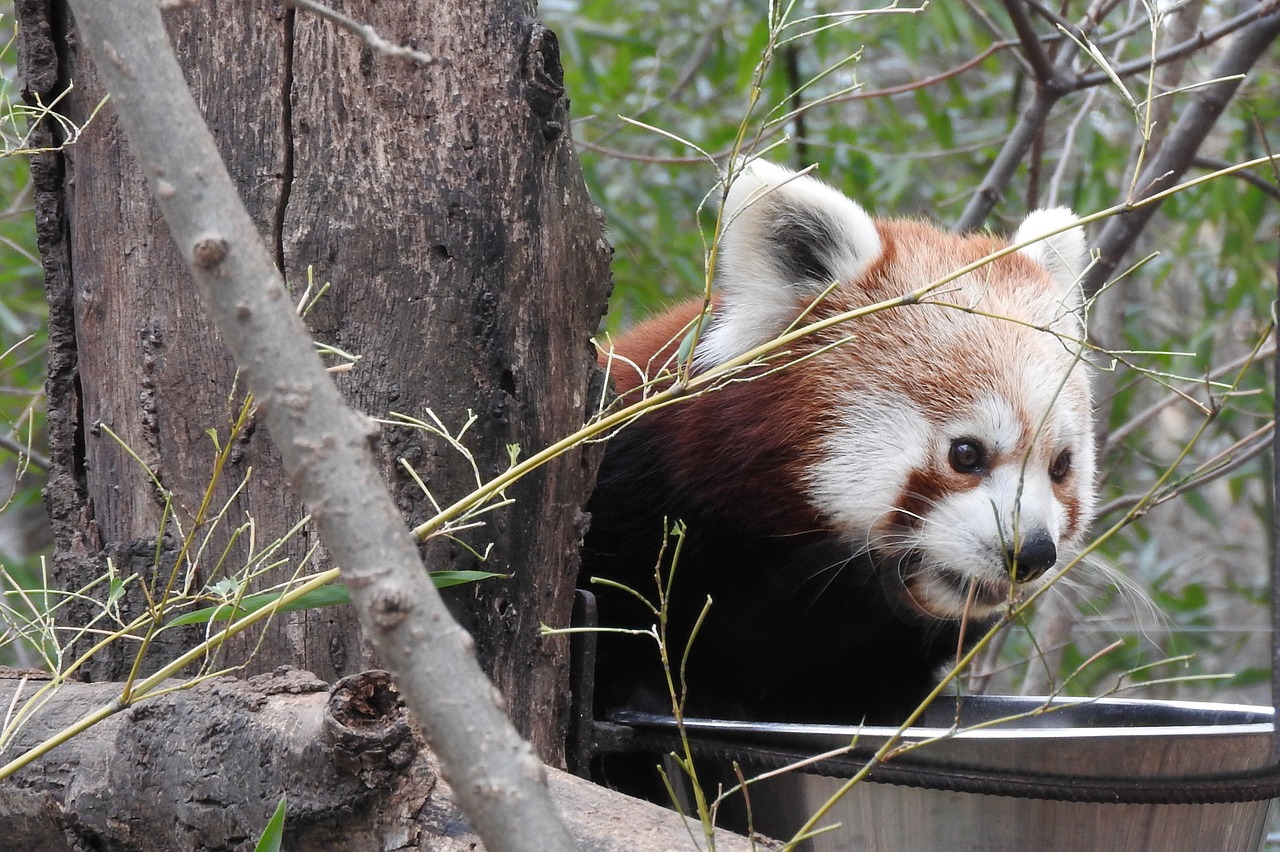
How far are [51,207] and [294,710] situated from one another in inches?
33.8

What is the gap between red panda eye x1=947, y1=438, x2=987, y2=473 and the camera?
2041 millimetres

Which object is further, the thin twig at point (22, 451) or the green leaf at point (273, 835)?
the thin twig at point (22, 451)

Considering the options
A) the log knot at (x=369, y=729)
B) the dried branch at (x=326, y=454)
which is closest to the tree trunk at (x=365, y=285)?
the log knot at (x=369, y=729)

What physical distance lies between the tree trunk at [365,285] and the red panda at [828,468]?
45 centimetres

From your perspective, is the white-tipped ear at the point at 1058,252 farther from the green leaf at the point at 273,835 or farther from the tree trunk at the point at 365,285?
→ the green leaf at the point at 273,835

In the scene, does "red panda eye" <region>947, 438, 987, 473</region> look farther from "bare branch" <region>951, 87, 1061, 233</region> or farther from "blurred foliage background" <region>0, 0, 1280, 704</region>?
"bare branch" <region>951, 87, 1061, 233</region>

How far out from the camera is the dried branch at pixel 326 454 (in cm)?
77

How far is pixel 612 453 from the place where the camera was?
7.27 ft

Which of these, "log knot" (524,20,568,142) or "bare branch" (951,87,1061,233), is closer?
"log knot" (524,20,568,142)

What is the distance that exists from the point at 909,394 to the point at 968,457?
0.15 metres

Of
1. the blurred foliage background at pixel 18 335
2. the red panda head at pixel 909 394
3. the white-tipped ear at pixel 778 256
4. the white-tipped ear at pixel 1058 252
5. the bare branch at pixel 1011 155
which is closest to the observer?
the red panda head at pixel 909 394

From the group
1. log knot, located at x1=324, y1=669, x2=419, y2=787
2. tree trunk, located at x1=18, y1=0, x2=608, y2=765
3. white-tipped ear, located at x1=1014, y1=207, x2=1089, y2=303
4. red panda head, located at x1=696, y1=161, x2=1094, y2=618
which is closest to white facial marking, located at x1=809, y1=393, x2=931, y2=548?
red panda head, located at x1=696, y1=161, x2=1094, y2=618

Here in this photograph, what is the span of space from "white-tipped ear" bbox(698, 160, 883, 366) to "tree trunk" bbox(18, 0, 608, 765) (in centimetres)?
56

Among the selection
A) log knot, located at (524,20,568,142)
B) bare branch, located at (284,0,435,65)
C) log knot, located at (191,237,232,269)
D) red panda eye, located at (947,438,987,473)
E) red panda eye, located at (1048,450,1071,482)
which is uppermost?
bare branch, located at (284,0,435,65)
